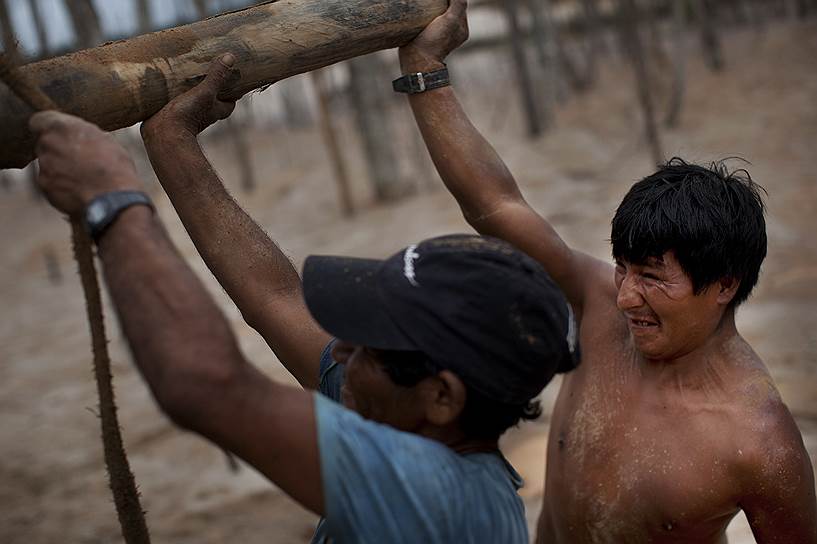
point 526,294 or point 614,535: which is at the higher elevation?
point 526,294

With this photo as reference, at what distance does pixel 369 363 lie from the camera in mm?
1464

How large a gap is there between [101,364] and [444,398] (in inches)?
23.9

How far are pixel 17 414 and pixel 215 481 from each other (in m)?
2.69

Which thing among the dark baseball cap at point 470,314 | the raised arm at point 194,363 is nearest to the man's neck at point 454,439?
the dark baseball cap at point 470,314

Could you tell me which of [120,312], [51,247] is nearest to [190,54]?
[120,312]

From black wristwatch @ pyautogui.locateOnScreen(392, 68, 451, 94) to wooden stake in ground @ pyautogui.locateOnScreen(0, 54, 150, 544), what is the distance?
0.94 m

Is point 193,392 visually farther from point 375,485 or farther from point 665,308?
point 665,308

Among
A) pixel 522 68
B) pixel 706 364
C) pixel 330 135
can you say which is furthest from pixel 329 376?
pixel 522 68

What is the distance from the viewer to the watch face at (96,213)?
1.34 metres

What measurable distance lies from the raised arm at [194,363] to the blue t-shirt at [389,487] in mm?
28

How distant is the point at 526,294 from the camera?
137 centimetres

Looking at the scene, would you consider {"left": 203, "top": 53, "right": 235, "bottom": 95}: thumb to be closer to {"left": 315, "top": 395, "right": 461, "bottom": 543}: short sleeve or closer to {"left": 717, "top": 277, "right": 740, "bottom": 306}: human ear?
{"left": 315, "top": 395, "right": 461, "bottom": 543}: short sleeve

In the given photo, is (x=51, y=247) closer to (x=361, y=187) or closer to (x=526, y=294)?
(x=361, y=187)

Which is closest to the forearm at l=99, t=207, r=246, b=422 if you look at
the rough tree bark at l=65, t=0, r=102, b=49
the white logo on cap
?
the white logo on cap
